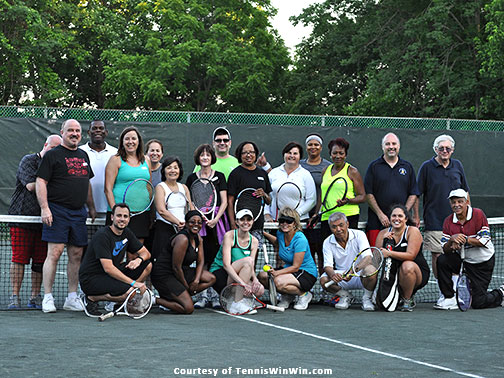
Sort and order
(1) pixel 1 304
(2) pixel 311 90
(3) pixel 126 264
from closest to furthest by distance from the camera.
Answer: (3) pixel 126 264
(1) pixel 1 304
(2) pixel 311 90

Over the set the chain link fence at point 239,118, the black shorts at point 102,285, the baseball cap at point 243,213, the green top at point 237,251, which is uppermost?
the chain link fence at point 239,118

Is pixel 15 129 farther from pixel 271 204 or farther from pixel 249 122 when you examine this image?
pixel 271 204

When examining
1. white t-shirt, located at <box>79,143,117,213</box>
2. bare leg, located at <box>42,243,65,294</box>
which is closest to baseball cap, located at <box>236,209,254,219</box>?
white t-shirt, located at <box>79,143,117,213</box>

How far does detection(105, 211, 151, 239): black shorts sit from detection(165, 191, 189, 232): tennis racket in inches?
9.7

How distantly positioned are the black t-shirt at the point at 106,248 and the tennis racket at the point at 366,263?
211cm

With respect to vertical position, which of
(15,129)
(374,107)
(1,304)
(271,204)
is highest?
(374,107)

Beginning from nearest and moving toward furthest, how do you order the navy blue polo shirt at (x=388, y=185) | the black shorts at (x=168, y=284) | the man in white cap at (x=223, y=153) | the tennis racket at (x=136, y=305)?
the tennis racket at (x=136, y=305) → the black shorts at (x=168, y=284) → the man in white cap at (x=223, y=153) → the navy blue polo shirt at (x=388, y=185)

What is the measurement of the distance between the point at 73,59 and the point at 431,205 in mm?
24488

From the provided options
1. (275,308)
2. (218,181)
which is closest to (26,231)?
(218,181)

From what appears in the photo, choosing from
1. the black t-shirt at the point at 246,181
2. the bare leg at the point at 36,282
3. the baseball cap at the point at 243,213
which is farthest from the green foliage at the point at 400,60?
the bare leg at the point at 36,282

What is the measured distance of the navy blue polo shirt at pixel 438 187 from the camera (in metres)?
8.61

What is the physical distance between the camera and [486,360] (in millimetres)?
5273

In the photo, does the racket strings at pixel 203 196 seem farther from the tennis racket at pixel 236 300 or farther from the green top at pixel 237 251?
the tennis racket at pixel 236 300

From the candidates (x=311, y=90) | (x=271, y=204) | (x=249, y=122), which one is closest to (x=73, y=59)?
(x=311, y=90)
